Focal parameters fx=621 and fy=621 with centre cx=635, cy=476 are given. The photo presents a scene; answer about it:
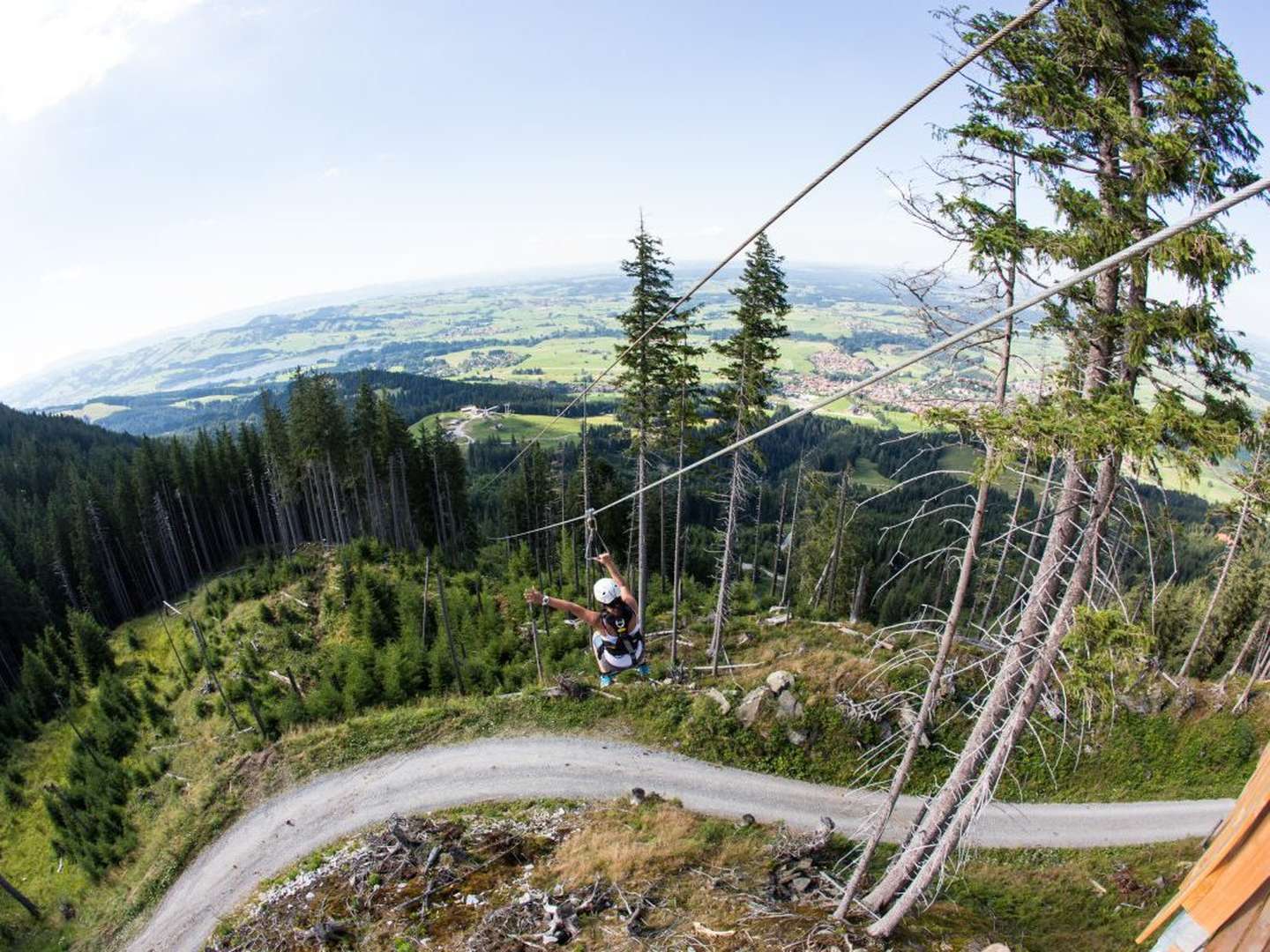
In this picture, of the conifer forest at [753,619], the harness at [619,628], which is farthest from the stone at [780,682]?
the harness at [619,628]

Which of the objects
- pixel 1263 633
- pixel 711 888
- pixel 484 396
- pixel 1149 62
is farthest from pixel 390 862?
pixel 484 396

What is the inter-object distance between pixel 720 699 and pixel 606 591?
16.7 m

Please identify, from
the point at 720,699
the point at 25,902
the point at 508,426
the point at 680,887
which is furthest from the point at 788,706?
the point at 508,426

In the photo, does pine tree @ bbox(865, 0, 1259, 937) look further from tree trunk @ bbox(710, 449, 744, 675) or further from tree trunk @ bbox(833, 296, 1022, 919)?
tree trunk @ bbox(710, 449, 744, 675)

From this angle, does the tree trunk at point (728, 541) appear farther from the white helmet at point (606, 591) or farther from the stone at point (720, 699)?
the white helmet at point (606, 591)

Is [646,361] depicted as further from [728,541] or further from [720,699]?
[720,699]

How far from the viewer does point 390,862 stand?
15.3 meters

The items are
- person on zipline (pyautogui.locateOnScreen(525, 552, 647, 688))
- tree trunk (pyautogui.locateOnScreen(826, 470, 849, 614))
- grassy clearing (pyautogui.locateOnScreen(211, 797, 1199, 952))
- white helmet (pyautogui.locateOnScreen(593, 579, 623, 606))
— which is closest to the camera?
white helmet (pyautogui.locateOnScreen(593, 579, 623, 606))

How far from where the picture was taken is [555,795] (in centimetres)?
1948

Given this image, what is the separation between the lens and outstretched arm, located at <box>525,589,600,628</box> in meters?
8.63

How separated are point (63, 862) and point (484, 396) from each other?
156546 millimetres

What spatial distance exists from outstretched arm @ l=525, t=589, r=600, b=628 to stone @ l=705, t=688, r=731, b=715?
15757mm

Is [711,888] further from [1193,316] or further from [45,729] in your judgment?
[45,729]

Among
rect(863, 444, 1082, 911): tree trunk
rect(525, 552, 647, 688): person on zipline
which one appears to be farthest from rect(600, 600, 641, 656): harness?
rect(863, 444, 1082, 911): tree trunk
